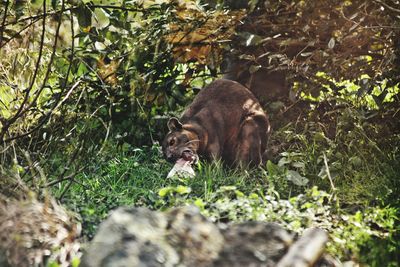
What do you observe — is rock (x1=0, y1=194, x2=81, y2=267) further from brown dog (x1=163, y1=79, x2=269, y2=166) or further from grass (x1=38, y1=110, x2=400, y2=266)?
brown dog (x1=163, y1=79, x2=269, y2=166)

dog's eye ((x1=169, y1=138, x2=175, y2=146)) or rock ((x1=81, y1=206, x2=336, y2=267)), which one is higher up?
rock ((x1=81, y1=206, x2=336, y2=267))

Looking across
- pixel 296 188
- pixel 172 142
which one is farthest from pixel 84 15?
pixel 296 188

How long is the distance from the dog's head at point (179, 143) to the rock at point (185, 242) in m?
2.34

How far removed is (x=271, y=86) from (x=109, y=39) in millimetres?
1833

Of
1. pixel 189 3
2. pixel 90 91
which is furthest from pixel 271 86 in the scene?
pixel 90 91

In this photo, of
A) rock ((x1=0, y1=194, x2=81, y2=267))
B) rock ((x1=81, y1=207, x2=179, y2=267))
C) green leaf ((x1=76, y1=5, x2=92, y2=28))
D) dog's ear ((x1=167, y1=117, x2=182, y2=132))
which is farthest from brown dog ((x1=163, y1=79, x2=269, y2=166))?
rock ((x1=81, y1=207, x2=179, y2=267))

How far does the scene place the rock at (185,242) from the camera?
4.88 meters

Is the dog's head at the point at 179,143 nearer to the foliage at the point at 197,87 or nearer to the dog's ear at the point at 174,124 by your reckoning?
the dog's ear at the point at 174,124

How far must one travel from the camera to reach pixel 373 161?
24.8ft

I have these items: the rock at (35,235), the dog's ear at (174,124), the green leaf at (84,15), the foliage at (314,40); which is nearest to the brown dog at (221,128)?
the dog's ear at (174,124)

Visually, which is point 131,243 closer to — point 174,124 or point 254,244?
point 254,244

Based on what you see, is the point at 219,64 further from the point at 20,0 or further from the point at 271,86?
the point at 20,0

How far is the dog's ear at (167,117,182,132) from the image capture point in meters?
7.74

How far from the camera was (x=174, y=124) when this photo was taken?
306 inches
